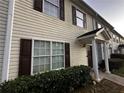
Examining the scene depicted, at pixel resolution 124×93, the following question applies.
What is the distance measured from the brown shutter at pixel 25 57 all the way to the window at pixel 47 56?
0.38 meters

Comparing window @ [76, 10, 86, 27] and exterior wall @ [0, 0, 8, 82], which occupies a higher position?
window @ [76, 10, 86, 27]

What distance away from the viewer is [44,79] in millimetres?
4309

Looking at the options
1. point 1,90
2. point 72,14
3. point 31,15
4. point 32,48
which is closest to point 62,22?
point 72,14

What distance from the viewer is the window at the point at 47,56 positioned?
584 cm

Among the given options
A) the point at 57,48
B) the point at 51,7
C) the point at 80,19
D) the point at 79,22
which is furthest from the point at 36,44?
the point at 80,19

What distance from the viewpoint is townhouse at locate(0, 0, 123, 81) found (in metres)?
4.74

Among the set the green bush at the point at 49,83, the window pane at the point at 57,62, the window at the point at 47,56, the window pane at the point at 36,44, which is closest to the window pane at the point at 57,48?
the window at the point at 47,56

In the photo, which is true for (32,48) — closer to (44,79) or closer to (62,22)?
(44,79)

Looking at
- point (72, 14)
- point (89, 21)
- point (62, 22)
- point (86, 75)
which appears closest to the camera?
point (86, 75)

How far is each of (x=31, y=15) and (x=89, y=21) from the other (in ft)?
24.9

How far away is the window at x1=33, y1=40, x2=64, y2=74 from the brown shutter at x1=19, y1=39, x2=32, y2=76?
0.38 m

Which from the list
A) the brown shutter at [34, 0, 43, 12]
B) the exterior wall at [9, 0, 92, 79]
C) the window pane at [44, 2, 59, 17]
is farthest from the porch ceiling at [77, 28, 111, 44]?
the brown shutter at [34, 0, 43, 12]

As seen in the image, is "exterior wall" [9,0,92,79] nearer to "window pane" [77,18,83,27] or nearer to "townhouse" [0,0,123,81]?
"townhouse" [0,0,123,81]

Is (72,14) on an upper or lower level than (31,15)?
upper
